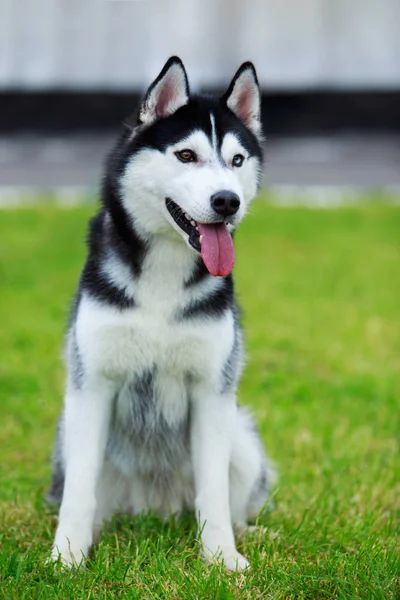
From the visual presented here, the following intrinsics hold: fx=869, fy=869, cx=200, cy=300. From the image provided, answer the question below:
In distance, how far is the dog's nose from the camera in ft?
9.89

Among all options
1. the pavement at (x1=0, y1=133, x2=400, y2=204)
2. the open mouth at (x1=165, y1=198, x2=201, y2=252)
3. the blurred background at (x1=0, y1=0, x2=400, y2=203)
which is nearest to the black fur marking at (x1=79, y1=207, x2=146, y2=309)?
the open mouth at (x1=165, y1=198, x2=201, y2=252)

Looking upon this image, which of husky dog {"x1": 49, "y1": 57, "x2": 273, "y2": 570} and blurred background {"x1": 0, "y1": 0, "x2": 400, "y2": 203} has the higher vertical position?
husky dog {"x1": 49, "y1": 57, "x2": 273, "y2": 570}

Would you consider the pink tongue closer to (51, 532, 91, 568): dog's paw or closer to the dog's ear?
the dog's ear

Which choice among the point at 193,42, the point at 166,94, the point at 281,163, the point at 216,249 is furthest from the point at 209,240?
the point at 193,42

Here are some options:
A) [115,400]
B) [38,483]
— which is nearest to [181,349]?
[115,400]

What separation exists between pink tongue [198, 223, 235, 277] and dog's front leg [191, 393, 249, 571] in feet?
1.67

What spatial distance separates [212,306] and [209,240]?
0.93 ft

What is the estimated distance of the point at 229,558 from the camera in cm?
324

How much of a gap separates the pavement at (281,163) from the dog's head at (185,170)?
7931 mm

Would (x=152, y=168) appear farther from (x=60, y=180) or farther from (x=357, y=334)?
(x=60, y=180)

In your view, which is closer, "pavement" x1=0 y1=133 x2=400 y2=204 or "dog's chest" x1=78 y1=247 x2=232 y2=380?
"dog's chest" x1=78 y1=247 x2=232 y2=380

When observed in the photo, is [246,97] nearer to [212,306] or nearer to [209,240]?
[209,240]

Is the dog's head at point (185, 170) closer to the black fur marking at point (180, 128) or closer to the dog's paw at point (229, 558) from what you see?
the black fur marking at point (180, 128)

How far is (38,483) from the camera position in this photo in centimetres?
418
